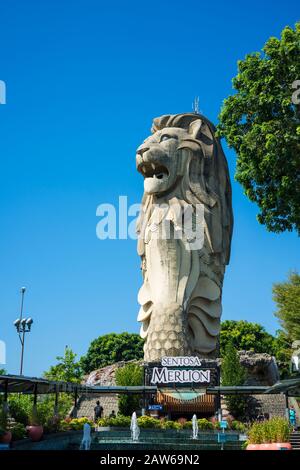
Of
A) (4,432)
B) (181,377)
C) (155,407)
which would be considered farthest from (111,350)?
(4,432)

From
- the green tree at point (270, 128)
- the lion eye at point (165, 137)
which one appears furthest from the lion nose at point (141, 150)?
the green tree at point (270, 128)

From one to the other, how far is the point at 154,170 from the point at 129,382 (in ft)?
51.8

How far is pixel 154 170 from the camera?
44531 millimetres

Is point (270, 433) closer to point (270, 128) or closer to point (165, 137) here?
point (270, 128)

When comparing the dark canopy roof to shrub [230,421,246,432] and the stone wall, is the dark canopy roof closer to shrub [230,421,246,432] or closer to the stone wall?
shrub [230,421,246,432]

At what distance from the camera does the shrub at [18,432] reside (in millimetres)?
17547

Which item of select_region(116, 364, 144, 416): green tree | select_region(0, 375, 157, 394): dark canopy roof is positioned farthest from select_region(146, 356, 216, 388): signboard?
select_region(0, 375, 157, 394): dark canopy roof

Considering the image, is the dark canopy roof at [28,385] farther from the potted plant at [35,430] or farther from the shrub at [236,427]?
the shrub at [236,427]

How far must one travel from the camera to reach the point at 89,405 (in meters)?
38.8

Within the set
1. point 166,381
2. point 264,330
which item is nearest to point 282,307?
point 166,381

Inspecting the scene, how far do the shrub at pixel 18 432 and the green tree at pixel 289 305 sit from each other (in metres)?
27.1

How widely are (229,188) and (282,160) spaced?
2994 centimetres
